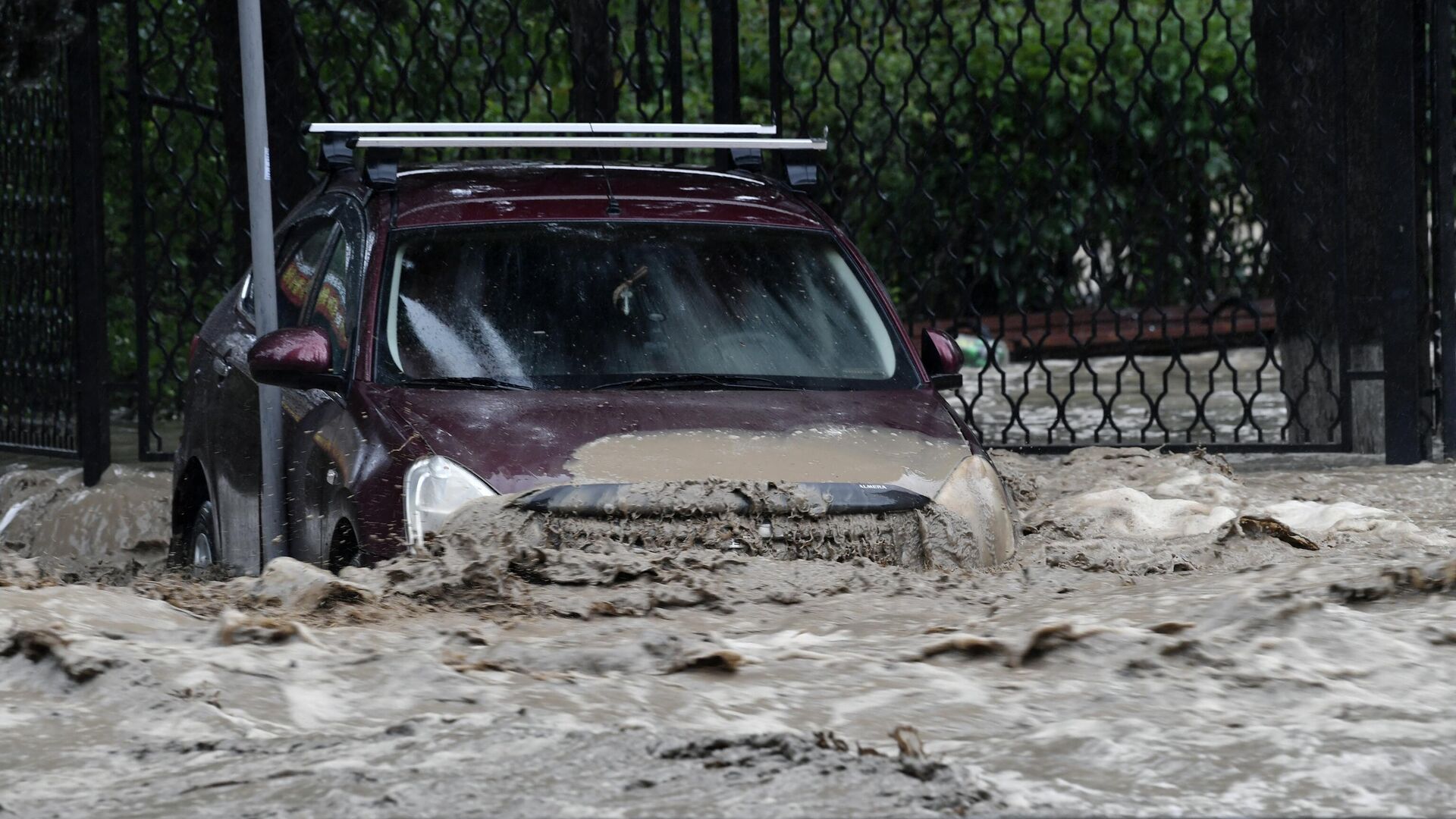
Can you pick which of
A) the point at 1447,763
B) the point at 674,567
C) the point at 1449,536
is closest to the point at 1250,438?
the point at 1449,536

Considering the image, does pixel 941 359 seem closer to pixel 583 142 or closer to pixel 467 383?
pixel 583 142

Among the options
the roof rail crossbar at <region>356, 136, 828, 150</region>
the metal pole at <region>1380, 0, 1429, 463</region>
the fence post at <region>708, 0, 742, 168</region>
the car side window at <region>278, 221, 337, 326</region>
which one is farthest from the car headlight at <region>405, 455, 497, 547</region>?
the metal pole at <region>1380, 0, 1429, 463</region>

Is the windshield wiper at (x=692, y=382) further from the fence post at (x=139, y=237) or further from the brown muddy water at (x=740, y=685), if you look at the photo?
the fence post at (x=139, y=237)

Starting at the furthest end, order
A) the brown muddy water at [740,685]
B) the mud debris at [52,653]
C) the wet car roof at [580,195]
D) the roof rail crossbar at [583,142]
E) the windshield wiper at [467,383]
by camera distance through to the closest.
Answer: the wet car roof at [580,195], the roof rail crossbar at [583,142], the windshield wiper at [467,383], the mud debris at [52,653], the brown muddy water at [740,685]

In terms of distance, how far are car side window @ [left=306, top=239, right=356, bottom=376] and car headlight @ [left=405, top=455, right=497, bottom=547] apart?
2.19ft

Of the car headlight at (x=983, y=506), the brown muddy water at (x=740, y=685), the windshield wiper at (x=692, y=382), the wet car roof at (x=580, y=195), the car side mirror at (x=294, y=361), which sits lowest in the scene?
the brown muddy water at (x=740, y=685)

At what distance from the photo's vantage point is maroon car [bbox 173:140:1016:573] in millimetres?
4578

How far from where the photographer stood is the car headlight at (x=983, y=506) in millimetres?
4684

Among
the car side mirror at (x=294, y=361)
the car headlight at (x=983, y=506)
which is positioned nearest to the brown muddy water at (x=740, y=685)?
the car headlight at (x=983, y=506)

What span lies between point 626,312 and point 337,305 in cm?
84

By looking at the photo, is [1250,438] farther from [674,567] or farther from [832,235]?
[674,567]

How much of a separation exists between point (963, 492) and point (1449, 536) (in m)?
1.80

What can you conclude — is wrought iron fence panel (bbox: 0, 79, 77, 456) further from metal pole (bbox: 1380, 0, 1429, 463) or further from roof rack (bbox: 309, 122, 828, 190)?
metal pole (bbox: 1380, 0, 1429, 463)

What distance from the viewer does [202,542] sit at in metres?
6.16
